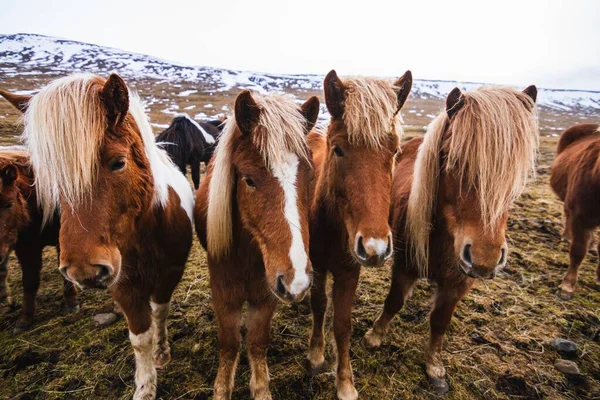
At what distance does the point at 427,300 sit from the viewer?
12.7 ft

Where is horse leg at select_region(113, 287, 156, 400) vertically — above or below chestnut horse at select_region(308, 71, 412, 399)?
below

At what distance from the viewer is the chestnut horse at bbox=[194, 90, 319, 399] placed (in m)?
1.65

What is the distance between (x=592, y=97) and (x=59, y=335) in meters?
162

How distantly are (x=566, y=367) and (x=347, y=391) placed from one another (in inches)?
87.5

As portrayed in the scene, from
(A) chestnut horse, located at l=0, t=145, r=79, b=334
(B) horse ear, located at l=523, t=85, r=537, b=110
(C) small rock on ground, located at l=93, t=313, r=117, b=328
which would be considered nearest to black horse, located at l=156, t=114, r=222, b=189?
(A) chestnut horse, located at l=0, t=145, r=79, b=334

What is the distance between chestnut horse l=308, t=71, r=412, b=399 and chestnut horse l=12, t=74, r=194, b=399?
4.32 ft

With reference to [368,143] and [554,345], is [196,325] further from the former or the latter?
[554,345]

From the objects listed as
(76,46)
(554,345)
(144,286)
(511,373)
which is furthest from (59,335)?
(76,46)

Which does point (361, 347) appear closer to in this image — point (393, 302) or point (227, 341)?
point (393, 302)

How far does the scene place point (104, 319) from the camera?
3.37m

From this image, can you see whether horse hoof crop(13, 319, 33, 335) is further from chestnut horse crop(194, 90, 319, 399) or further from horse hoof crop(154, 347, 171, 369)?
chestnut horse crop(194, 90, 319, 399)

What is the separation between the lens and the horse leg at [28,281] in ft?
11.0

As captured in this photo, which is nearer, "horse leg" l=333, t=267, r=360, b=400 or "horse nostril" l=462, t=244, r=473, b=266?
"horse nostril" l=462, t=244, r=473, b=266

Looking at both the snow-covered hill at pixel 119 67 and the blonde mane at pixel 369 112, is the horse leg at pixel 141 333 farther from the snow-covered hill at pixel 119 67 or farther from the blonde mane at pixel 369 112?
the snow-covered hill at pixel 119 67
